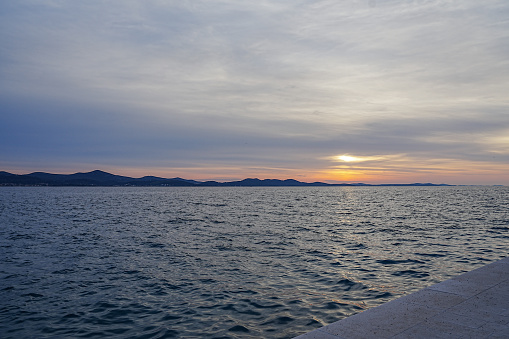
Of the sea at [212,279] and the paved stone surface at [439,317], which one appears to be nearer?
the paved stone surface at [439,317]

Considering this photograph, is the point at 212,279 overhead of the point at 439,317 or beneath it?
beneath

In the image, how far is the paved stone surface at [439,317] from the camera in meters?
6.23

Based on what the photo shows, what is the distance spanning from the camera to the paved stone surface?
6.23 meters

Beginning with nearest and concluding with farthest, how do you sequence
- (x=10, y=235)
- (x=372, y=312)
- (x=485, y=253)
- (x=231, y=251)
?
(x=372, y=312), (x=485, y=253), (x=231, y=251), (x=10, y=235)

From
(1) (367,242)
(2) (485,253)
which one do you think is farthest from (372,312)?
(1) (367,242)

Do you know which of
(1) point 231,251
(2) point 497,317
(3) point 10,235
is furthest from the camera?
(3) point 10,235

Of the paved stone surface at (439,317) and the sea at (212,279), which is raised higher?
the paved stone surface at (439,317)

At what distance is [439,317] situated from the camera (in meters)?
7.03

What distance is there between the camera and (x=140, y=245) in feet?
80.6

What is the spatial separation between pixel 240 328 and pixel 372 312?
4192mm

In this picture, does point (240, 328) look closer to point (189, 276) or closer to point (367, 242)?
point (189, 276)

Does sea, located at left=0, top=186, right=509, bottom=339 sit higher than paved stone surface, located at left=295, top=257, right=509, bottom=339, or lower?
lower

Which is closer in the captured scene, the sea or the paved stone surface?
the paved stone surface

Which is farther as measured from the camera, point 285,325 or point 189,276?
point 189,276
